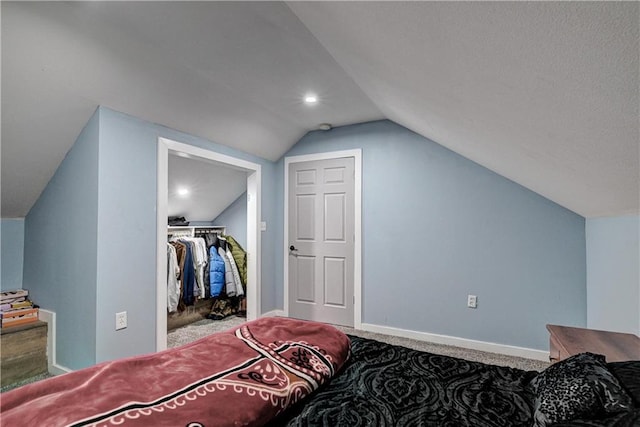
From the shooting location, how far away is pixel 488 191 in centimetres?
323

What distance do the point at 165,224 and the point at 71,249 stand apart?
70 centimetres

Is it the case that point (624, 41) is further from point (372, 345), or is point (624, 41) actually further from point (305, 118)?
point (305, 118)

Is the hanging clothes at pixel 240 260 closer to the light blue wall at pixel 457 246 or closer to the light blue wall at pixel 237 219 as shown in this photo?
the light blue wall at pixel 237 219

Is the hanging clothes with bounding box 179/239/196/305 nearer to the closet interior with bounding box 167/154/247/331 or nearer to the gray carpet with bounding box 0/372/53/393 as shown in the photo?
the closet interior with bounding box 167/154/247/331

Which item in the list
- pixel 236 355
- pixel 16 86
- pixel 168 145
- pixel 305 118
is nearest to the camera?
pixel 236 355

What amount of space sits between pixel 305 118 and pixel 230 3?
1.98 m

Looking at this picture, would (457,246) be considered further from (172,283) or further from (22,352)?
(22,352)

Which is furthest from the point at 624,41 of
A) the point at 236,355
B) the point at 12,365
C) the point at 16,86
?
the point at 12,365

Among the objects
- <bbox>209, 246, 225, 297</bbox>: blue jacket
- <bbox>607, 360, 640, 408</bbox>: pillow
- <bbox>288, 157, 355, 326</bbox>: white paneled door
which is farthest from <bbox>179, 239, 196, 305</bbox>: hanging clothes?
<bbox>607, 360, 640, 408</bbox>: pillow

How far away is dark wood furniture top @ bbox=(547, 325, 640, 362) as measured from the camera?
1458 millimetres

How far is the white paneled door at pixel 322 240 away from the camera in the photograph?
393 centimetres

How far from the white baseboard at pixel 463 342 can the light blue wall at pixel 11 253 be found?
11.2ft

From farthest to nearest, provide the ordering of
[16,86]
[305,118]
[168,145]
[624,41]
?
[305,118] < [168,145] < [16,86] < [624,41]

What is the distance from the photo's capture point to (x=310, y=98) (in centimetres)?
307
